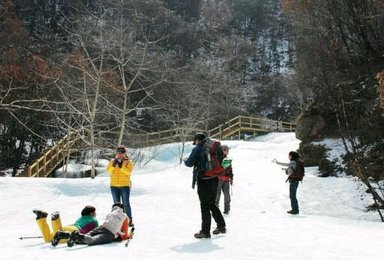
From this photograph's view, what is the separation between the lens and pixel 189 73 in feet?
128

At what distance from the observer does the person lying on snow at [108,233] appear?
6.04 m

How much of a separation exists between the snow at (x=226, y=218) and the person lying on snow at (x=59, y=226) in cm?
17

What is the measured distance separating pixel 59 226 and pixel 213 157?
2.55m

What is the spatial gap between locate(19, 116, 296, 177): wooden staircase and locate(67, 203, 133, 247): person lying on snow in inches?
353

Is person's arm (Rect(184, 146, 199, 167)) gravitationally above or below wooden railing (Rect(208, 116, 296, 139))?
below

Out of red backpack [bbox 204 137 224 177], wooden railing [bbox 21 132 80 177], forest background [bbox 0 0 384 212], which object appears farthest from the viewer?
wooden railing [bbox 21 132 80 177]

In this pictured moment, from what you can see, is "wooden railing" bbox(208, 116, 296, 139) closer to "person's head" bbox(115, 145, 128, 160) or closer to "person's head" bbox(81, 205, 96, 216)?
"person's head" bbox(115, 145, 128, 160)

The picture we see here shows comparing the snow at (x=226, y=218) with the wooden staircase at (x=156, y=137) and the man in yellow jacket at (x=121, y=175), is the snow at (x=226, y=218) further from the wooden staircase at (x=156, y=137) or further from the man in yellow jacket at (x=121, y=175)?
the wooden staircase at (x=156, y=137)

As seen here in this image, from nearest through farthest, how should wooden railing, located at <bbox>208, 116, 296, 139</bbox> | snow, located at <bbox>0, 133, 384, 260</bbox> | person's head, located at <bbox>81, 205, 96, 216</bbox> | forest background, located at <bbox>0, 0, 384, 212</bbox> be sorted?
1. snow, located at <bbox>0, 133, 384, 260</bbox>
2. person's head, located at <bbox>81, 205, 96, 216</bbox>
3. forest background, located at <bbox>0, 0, 384, 212</bbox>
4. wooden railing, located at <bbox>208, 116, 296, 139</bbox>

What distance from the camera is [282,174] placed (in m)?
17.7

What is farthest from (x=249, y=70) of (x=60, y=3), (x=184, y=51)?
(x=60, y=3)

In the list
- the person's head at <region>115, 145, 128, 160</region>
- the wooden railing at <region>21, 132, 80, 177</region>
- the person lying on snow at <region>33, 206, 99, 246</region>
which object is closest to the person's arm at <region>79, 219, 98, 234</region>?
the person lying on snow at <region>33, 206, 99, 246</region>

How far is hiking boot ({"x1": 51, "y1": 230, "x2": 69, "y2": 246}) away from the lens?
6078mm

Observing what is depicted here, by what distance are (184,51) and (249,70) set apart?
29.5 feet
